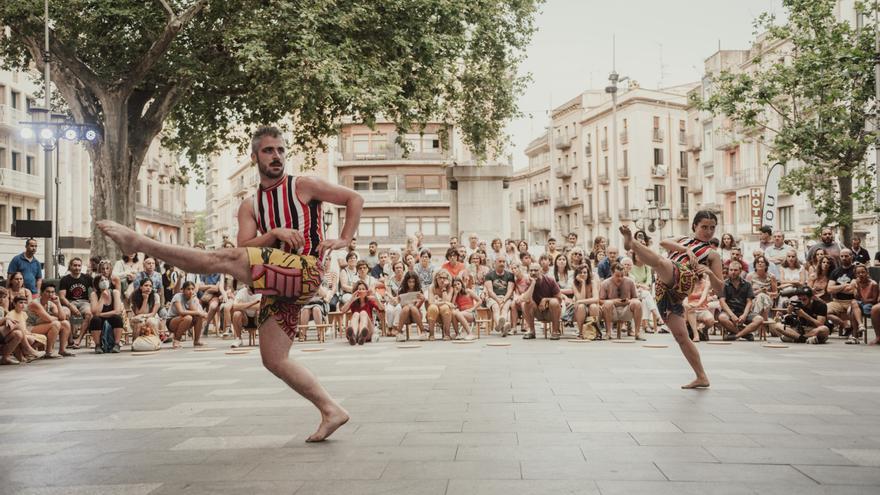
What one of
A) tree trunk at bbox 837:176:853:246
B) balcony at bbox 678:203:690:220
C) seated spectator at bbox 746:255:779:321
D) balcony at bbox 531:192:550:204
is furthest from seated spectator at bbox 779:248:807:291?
balcony at bbox 531:192:550:204

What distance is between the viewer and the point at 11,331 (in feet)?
43.2

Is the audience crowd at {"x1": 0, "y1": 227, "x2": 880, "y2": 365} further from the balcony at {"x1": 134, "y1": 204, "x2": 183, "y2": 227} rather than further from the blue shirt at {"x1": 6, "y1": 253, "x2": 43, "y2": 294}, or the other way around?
the balcony at {"x1": 134, "y1": 204, "x2": 183, "y2": 227}

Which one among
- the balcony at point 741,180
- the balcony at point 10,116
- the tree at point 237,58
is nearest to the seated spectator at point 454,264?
the tree at point 237,58

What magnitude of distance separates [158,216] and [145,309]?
58.5 metres

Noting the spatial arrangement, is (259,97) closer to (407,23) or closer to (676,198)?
(407,23)

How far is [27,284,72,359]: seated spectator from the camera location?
14.1 meters

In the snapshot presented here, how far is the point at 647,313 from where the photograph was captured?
17.6 meters

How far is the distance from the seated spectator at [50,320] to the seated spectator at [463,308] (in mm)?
6833

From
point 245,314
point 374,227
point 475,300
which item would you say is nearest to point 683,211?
point 374,227

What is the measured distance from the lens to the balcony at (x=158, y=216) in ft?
219

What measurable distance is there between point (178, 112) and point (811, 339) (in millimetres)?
19218

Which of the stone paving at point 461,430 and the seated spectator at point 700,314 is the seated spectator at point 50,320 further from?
the seated spectator at point 700,314

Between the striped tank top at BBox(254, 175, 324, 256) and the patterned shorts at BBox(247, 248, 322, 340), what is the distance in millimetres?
178

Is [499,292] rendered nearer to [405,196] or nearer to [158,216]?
[405,196]
